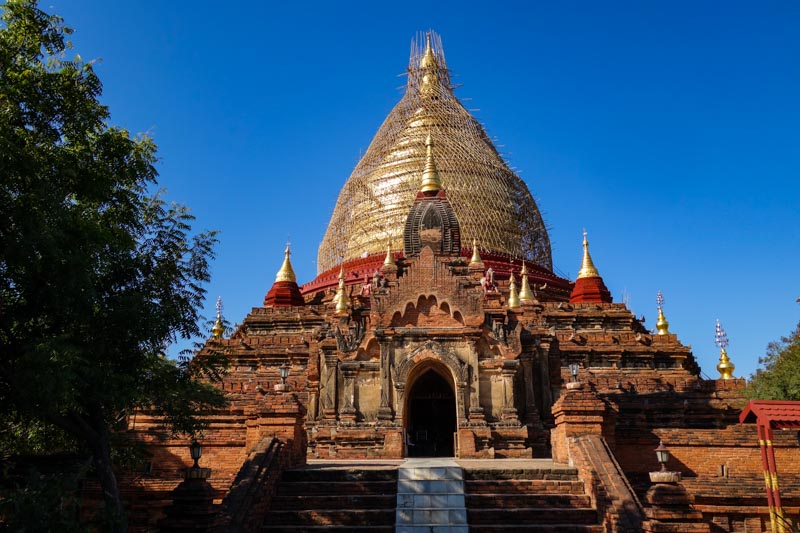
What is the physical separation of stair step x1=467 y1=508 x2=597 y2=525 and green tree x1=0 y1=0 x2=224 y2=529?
559cm

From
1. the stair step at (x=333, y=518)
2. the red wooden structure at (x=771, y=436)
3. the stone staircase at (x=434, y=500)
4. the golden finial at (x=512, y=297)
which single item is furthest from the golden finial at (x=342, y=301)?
the red wooden structure at (x=771, y=436)

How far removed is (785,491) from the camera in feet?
48.1

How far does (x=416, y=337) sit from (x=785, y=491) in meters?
10.7

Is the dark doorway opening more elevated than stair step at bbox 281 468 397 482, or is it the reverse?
the dark doorway opening

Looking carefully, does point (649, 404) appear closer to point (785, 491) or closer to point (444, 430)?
point (444, 430)

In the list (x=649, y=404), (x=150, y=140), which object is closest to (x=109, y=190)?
(x=150, y=140)

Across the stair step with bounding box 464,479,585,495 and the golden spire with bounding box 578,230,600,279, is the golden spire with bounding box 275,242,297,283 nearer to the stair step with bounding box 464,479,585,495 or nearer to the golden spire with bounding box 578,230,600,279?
the golden spire with bounding box 578,230,600,279

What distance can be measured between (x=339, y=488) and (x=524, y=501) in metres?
3.52

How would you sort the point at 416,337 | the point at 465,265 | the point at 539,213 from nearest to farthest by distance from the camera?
the point at 416,337 → the point at 465,265 → the point at 539,213

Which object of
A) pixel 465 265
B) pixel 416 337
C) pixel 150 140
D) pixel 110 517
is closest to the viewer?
pixel 110 517

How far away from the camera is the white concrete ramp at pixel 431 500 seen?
12.4m

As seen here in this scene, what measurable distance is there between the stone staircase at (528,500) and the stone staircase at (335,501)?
61.3 inches

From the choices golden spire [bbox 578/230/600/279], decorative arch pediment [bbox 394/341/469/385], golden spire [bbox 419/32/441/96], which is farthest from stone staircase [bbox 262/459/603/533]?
golden spire [bbox 419/32/441/96]

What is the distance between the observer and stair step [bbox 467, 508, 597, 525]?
12.5 metres
